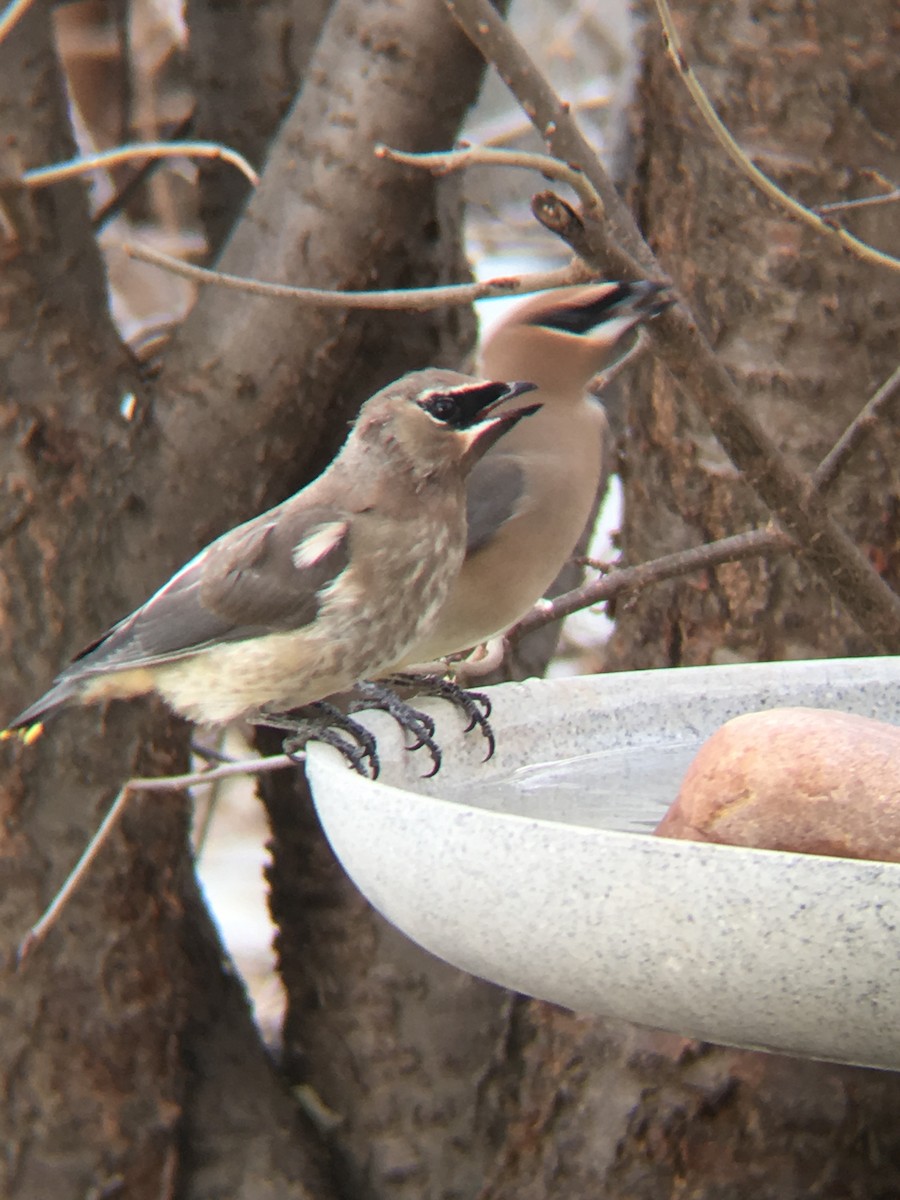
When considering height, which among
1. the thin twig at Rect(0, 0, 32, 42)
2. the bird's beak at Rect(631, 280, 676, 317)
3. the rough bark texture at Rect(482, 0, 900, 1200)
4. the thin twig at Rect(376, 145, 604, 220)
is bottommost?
the rough bark texture at Rect(482, 0, 900, 1200)

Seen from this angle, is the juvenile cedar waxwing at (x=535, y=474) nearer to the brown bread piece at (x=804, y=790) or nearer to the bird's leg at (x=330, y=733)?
the bird's leg at (x=330, y=733)

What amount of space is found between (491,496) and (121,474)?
62 cm

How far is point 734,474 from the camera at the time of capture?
269 cm

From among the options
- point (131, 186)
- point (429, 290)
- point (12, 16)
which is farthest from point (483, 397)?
point (131, 186)

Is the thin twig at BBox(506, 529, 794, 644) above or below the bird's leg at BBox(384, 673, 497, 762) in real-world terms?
below

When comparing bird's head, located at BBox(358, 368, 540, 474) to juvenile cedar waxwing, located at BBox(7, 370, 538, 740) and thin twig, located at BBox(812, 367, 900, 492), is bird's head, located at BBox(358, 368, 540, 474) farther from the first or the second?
thin twig, located at BBox(812, 367, 900, 492)

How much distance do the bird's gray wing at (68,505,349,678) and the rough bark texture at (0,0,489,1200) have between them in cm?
47

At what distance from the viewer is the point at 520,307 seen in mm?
2641

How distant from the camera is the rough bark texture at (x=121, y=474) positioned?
107 inches

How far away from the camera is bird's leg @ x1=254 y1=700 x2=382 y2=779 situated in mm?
1812

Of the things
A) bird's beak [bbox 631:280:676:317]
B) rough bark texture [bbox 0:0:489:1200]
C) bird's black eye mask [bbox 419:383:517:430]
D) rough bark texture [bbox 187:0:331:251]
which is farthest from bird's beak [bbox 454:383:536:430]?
rough bark texture [bbox 187:0:331:251]

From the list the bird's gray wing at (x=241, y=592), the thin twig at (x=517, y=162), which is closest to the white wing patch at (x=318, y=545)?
the bird's gray wing at (x=241, y=592)

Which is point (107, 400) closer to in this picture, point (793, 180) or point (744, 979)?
point (793, 180)

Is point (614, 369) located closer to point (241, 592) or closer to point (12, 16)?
point (241, 592)
